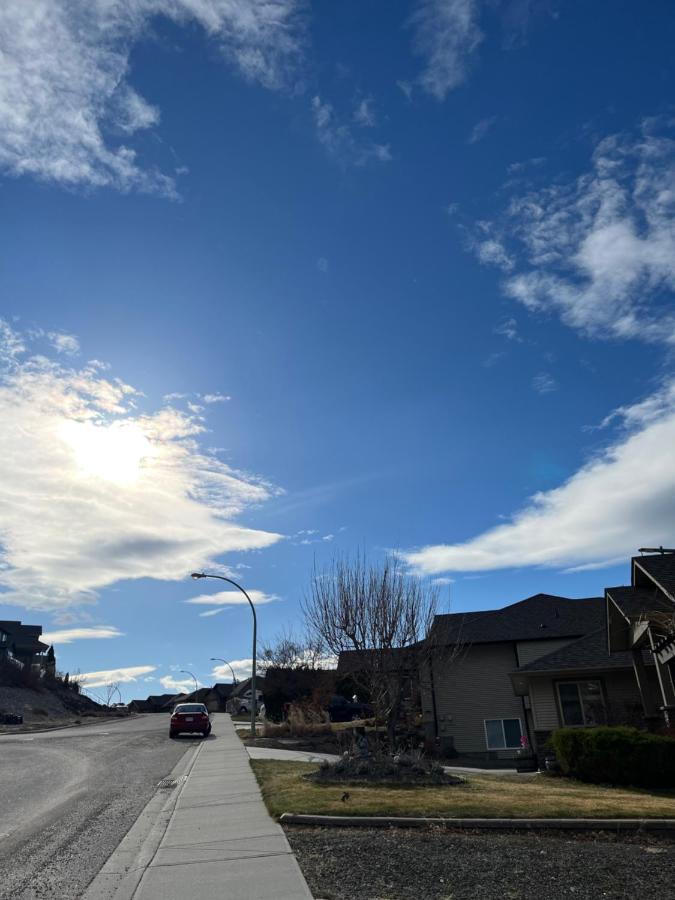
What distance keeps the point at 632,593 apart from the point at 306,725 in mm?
17666

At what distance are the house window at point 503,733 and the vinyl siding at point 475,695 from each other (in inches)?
7.1

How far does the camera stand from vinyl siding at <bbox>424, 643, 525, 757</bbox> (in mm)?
28891

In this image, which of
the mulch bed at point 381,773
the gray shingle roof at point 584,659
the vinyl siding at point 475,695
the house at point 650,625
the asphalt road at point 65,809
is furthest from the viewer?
the vinyl siding at point 475,695

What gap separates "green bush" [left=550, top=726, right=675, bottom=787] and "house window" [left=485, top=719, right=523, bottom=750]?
1350 centimetres

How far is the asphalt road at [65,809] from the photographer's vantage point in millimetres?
7008

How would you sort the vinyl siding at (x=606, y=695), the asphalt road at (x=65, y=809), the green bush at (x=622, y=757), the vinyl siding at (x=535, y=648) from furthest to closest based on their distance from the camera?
1. the vinyl siding at (x=535, y=648)
2. the vinyl siding at (x=606, y=695)
3. the green bush at (x=622, y=757)
4. the asphalt road at (x=65, y=809)

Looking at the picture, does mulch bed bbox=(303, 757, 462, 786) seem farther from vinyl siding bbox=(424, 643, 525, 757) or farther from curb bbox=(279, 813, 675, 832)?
vinyl siding bbox=(424, 643, 525, 757)

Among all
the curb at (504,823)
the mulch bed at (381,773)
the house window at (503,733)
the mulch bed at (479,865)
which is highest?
the house window at (503,733)

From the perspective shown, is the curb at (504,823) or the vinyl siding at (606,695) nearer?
the curb at (504,823)

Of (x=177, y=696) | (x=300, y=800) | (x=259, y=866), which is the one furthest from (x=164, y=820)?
(x=177, y=696)

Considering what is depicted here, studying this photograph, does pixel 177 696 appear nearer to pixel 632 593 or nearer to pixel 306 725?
pixel 306 725

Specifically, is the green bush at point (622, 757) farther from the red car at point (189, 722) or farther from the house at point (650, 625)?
the red car at point (189, 722)

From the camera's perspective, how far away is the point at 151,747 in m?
24.6

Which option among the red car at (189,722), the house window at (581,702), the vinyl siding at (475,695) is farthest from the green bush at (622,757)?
the red car at (189,722)
